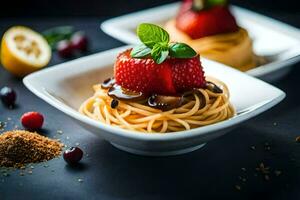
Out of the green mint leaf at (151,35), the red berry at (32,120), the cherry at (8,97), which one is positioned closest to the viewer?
the green mint leaf at (151,35)

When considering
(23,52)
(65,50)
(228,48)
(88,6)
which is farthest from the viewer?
(88,6)

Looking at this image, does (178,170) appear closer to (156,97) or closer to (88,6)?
(156,97)

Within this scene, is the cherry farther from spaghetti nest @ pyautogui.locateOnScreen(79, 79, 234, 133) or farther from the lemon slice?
spaghetti nest @ pyautogui.locateOnScreen(79, 79, 234, 133)

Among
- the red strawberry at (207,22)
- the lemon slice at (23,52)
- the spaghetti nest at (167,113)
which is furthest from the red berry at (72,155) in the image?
the red strawberry at (207,22)

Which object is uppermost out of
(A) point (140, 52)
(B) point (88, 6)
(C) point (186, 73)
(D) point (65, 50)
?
(A) point (140, 52)

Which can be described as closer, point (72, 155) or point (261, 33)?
point (72, 155)

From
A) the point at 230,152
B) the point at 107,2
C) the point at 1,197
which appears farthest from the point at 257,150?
the point at 107,2

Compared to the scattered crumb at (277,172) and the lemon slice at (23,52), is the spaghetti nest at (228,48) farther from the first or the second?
the scattered crumb at (277,172)

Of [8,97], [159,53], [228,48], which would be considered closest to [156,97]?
[159,53]
